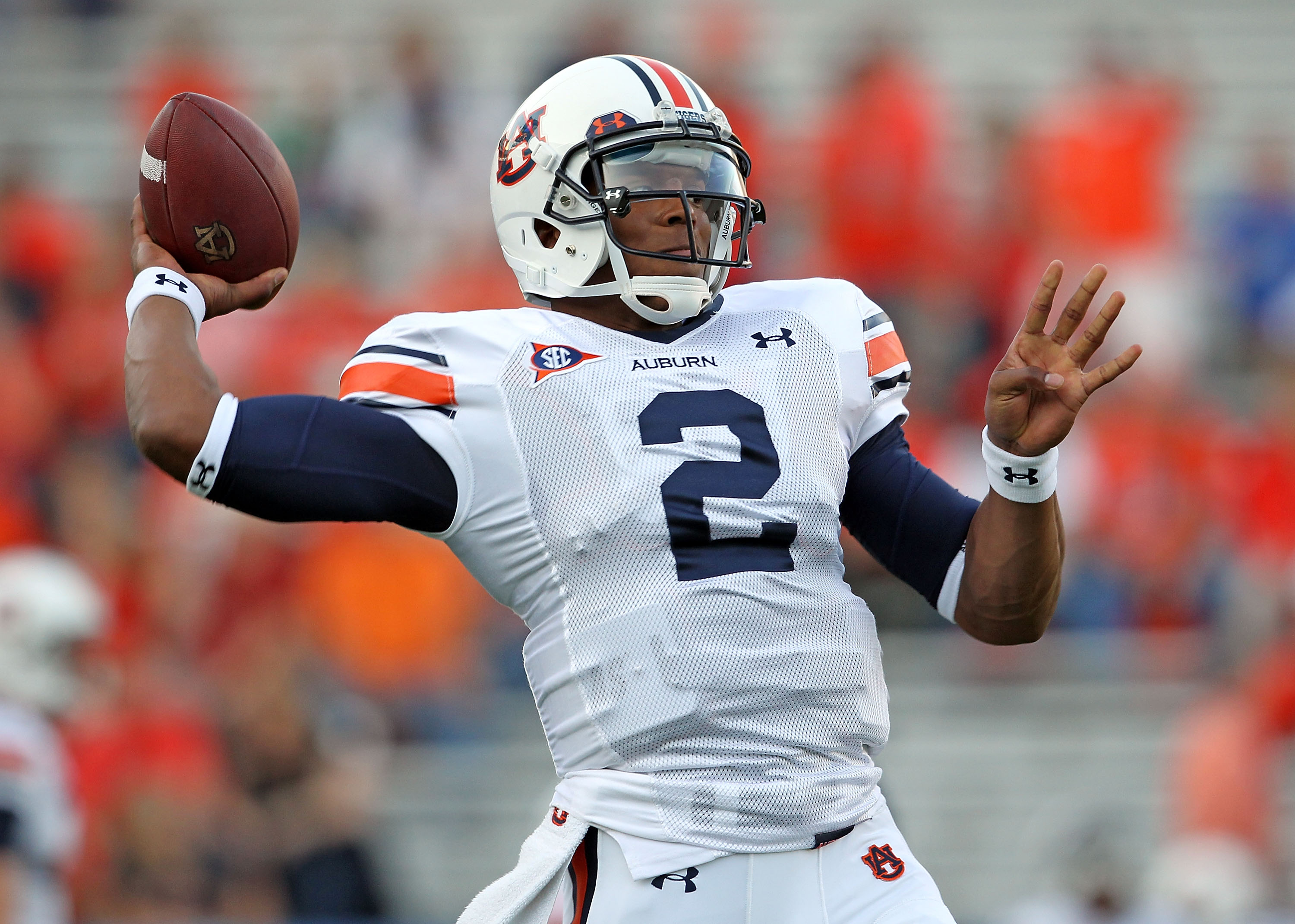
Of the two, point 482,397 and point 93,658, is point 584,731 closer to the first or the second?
point 482,397

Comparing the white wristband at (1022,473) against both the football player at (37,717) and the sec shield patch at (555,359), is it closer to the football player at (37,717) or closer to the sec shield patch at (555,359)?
the sec shield patch at (555,359)

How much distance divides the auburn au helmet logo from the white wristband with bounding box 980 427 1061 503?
897 millimetres

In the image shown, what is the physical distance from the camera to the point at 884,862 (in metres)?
2.76

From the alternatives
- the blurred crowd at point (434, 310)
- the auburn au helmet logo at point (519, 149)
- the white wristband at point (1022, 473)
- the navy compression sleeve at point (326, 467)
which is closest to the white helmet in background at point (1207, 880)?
the blurred crowd at point (434, 310)

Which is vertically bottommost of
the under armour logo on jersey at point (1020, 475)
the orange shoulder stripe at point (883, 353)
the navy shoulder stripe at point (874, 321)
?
the under armour logo on jersey at point (1020, 475)

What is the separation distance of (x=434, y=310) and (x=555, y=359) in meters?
5.29

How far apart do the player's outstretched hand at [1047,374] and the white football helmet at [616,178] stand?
18.5 inches

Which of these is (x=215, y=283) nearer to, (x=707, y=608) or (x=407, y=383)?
(x=407, y=383)

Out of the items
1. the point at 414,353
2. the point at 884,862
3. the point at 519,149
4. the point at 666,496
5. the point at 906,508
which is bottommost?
the point at 884,862

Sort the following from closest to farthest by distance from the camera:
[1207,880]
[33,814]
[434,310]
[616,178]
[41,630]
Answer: [616,178] → [33,814] → [41,630] → [1207,880] → [434,310]

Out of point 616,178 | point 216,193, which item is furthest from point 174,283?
point 616,178

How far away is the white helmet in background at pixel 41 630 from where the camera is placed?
19.6 ft

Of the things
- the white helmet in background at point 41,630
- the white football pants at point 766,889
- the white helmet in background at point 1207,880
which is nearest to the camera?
the white football pants at point 766,889

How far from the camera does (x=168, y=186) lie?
2.99 m
